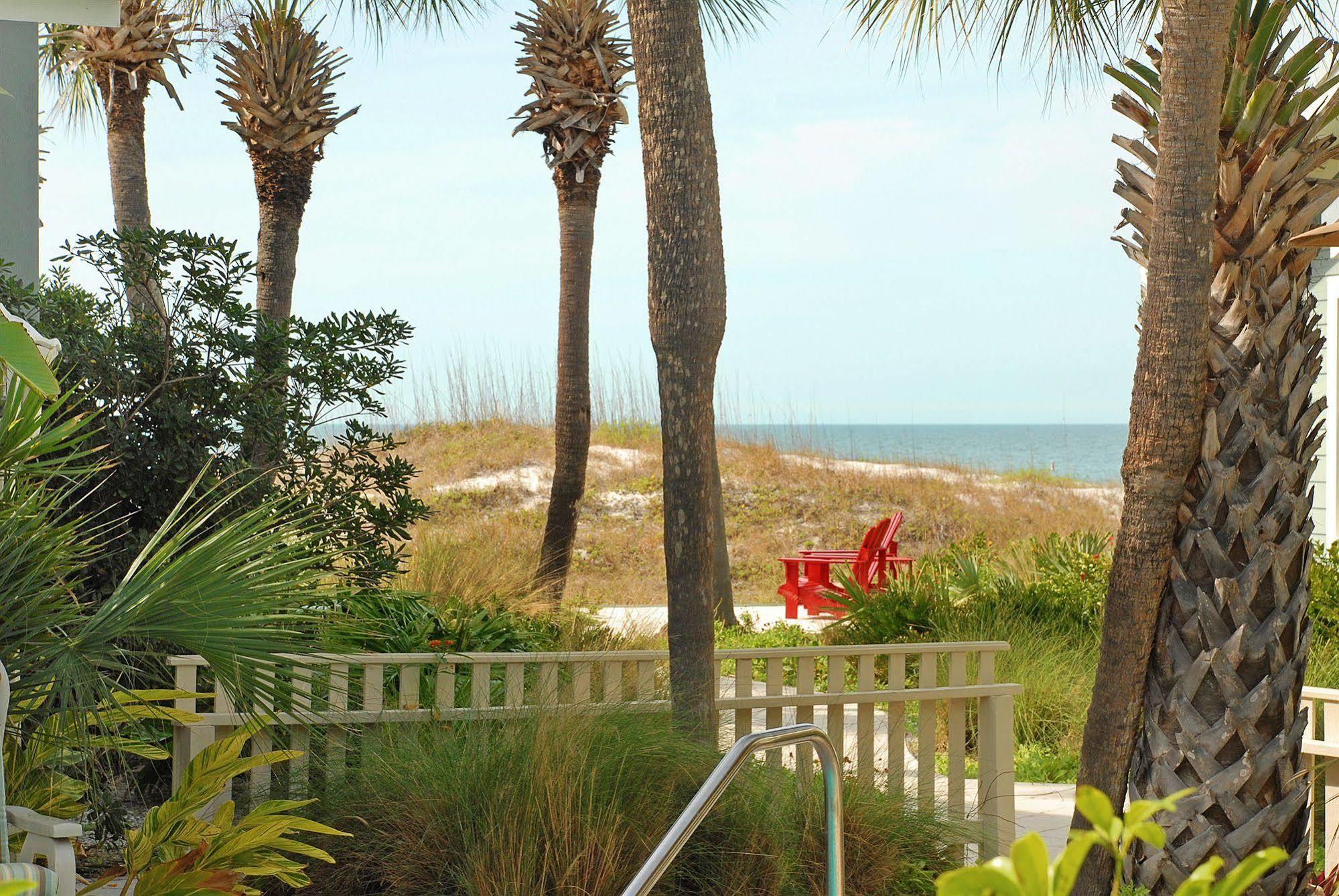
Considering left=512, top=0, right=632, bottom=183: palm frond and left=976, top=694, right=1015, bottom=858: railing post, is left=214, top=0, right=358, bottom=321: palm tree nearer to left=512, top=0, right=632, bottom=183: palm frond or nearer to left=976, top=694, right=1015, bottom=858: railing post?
left=512, top=0, right=632, bottom=183: palm frond

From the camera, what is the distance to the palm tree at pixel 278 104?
9344mm

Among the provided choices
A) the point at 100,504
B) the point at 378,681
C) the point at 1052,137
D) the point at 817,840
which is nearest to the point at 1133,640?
the point at 817,840

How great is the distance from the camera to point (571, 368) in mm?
9617

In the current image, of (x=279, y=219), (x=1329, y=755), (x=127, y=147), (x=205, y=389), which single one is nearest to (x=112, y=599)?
(x=205, y=389)

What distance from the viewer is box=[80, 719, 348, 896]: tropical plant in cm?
288

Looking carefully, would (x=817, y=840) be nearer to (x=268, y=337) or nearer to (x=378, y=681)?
(x=378, y=681)

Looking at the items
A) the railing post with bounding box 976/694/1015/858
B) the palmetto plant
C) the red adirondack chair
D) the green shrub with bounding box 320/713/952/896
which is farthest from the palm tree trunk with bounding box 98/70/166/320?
the palmetto plant

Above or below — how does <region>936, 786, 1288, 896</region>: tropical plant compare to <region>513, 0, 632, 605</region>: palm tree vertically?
below

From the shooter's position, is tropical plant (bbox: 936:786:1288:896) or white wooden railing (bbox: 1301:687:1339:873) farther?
white wooden railing (bbox: 1301:687:1339:873)

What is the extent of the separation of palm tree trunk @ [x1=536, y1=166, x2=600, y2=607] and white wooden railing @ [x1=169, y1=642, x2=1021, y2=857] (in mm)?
3794

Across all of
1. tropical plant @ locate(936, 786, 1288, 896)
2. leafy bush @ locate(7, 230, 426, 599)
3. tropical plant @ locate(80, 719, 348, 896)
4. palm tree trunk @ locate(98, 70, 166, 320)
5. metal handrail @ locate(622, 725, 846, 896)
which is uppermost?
palm tree trunk @ locate(98, 70, 166, 320)

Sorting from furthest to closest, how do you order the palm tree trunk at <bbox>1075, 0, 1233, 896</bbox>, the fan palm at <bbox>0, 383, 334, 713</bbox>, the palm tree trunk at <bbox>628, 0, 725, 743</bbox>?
the palm tree trunk at <bbox>628, 0, 725, 743</bbox>, the palm tree trunk at <bbox>1075, 0, 1233, 896</bbox>, the fan palm at <bbox>0, 383, 334, 713</bbox>

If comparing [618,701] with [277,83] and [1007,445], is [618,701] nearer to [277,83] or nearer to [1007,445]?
[277,83]

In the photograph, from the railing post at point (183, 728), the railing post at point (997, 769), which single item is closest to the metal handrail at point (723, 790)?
the railing post at point (183, 728)
